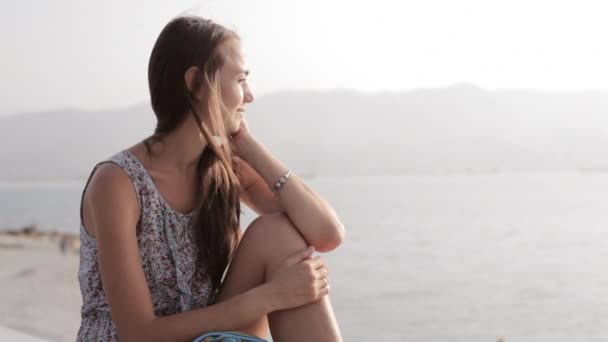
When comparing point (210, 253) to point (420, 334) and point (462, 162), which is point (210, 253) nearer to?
point (420, 334)

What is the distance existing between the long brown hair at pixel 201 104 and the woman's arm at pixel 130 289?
188 mm

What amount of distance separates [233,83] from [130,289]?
0.59 meters

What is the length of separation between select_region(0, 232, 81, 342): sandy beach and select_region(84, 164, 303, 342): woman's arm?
1.46 m

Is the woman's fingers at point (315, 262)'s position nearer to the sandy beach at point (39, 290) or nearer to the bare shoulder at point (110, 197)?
the bare shoulder at point (110, 197)

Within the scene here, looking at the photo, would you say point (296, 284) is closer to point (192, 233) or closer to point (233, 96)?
point (192, 233)

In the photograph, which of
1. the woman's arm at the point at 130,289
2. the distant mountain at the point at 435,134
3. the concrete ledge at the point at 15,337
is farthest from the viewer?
the distant mountain at the point at 435,134

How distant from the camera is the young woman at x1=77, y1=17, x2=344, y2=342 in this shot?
1.80 m

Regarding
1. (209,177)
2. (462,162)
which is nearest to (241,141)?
(209,177)

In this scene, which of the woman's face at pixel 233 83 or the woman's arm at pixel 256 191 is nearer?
the woman's face at pixel 233 83

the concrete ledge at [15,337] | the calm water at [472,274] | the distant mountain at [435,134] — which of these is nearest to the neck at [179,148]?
the concrete ledge at [15,337]

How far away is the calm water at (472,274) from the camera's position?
12.1 meters

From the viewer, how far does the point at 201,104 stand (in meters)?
1.92

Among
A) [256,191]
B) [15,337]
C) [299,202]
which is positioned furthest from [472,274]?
[299,202]

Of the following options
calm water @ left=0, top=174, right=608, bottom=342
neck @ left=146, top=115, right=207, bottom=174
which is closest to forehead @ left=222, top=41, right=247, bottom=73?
neck @ left=146, top=115, right=207, bottom=174
